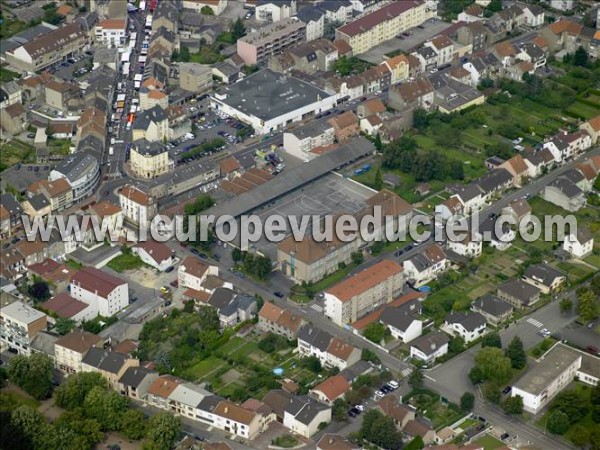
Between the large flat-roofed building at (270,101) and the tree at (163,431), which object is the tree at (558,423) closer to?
the tree at (163,431)

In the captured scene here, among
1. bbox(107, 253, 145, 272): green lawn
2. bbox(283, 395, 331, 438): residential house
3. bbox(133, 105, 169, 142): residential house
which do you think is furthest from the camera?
bbox(133, 105, 169, 142): residential house

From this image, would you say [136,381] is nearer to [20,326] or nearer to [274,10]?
[20,326]

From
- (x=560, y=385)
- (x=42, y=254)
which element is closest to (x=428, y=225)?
(x=560, y=385)

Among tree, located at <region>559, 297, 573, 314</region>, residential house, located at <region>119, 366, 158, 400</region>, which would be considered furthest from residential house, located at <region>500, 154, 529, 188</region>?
residential house, located at <region>119, 366, 158, 400</region>

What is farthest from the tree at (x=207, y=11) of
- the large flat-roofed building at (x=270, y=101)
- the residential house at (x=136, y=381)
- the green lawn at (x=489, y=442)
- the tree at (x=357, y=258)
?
the green lawn at (x=489, y=442)

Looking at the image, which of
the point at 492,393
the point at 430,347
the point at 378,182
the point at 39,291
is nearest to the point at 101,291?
the point at 39,291

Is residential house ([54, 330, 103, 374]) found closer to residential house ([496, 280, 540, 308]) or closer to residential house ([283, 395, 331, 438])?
residential house ([283, 395, 331, 438])
